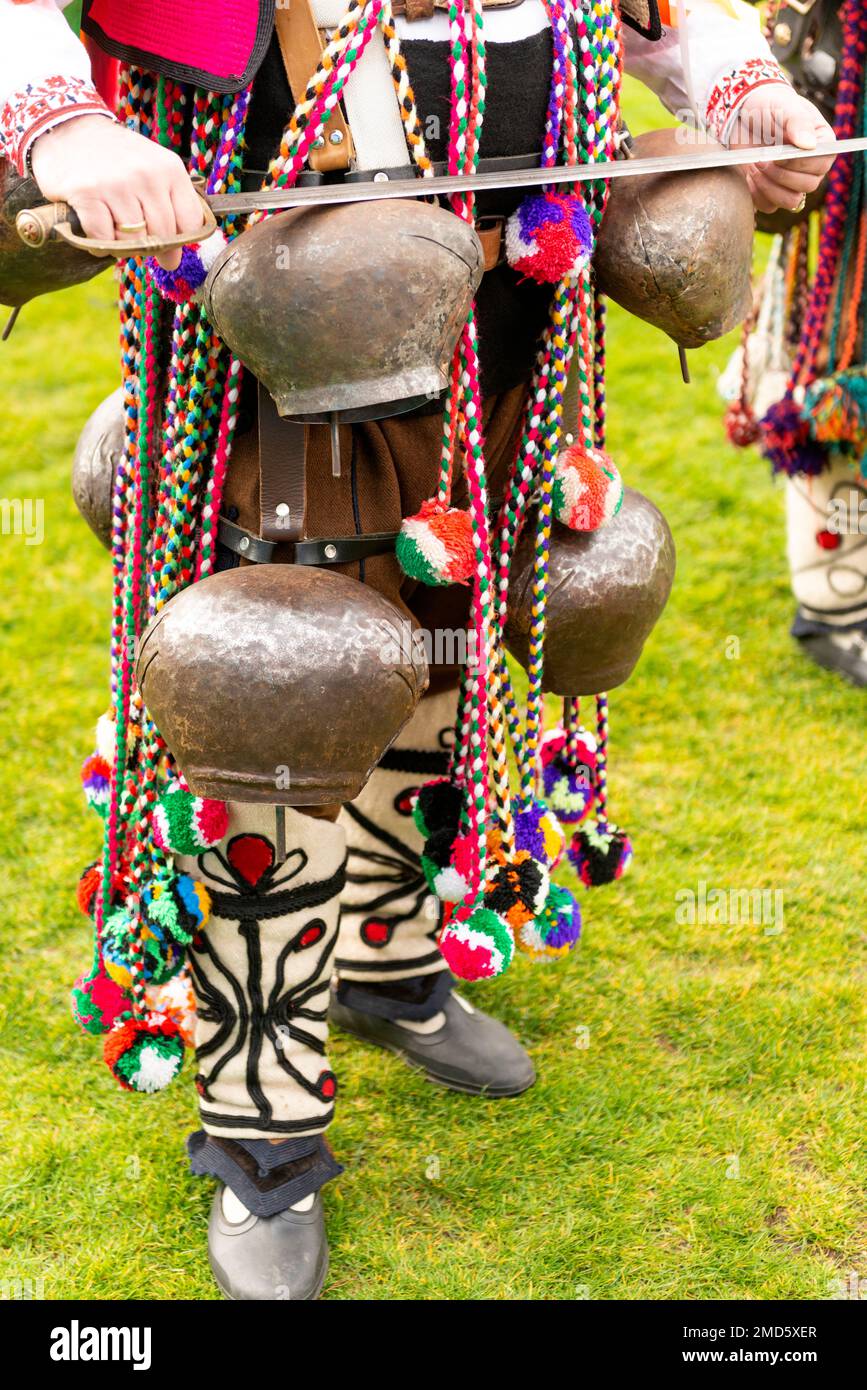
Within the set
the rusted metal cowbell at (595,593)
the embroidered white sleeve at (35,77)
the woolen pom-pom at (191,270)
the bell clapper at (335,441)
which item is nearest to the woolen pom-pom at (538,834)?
the rusted metal cowbell at (595,593)

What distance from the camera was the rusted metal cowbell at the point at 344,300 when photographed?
131 centimetres

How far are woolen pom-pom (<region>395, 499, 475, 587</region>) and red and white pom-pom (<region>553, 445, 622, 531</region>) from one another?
14 centimetres

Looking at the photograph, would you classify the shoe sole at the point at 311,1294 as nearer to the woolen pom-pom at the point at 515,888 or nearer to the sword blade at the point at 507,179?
the woolen pom-pom at the point at 515,888

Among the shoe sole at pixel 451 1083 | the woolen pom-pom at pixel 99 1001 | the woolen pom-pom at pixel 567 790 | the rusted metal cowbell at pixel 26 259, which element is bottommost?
the shoe sole at pixel 451 1083

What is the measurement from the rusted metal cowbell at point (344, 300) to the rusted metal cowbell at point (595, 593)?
1.16 feet

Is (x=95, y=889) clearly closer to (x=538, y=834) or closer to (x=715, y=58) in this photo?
(x=538, y=834)

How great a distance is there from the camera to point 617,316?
15.6ft

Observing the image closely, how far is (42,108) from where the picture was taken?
1.28 m

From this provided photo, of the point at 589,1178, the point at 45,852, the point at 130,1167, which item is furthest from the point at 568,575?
the point at 45,852

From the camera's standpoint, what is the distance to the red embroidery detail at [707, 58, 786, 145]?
1.59m

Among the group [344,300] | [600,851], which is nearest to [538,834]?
[600,851]

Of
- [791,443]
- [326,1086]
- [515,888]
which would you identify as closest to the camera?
[515,888]

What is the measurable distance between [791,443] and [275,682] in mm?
1857

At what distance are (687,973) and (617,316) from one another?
2.90 m
